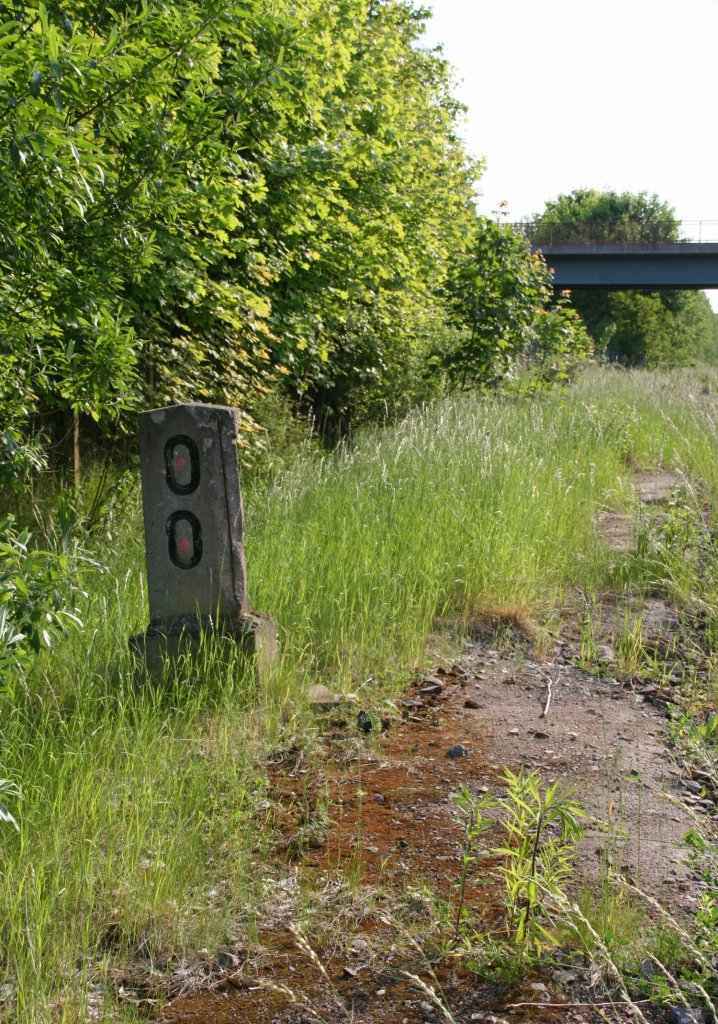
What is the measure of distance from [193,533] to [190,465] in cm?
33

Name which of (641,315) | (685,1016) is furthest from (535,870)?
(641,315)

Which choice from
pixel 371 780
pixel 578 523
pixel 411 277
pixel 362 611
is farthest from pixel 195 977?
pixel 411 277

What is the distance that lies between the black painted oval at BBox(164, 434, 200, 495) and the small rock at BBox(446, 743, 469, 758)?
170cm

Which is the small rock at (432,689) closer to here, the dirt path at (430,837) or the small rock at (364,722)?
the dirt path at (430,837)

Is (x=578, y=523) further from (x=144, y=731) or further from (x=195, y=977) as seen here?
(x=195, y=977)

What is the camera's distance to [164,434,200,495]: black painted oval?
14.4ft

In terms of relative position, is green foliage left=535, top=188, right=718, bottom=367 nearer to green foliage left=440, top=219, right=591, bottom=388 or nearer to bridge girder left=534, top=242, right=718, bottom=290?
bridge girder left=534, top=242, right=718, bottom=290

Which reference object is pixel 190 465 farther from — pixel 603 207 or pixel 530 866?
pixel 603 207

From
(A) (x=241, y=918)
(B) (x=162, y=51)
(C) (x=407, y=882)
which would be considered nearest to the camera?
(A) (x=241, y=918)

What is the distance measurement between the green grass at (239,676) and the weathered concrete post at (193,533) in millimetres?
189

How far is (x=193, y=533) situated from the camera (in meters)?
4.39

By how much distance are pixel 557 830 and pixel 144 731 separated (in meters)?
1.54

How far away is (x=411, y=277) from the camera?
1280 centimetres

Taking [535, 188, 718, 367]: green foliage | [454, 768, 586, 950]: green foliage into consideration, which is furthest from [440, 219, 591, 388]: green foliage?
[535, 188, 718, 367]: green foliage
